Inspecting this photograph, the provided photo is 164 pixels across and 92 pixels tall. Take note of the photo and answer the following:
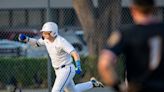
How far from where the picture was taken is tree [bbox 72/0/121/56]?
15742mm

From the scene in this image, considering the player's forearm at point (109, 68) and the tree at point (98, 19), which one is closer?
the player's forearm at point (109, 68)

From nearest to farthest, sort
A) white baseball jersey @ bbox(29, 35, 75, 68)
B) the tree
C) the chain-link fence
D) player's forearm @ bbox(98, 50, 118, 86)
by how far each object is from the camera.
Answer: player's forearm @ bbox(98, 50, 118, 86), white baseball jersey @ bbox(29, 35, 75, 68), the chain-link fence, the tree

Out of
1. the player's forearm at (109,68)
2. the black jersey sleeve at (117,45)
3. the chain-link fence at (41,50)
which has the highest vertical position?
the black jersey sleeve at (117,45)

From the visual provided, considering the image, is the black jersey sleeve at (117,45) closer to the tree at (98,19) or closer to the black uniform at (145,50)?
the black uniform at (145,50)

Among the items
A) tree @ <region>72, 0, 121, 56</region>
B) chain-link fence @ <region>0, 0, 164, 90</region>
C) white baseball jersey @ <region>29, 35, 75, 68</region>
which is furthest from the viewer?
tree @ <region>72, 0, 121, 56</region>

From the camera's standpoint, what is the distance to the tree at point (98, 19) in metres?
15.7

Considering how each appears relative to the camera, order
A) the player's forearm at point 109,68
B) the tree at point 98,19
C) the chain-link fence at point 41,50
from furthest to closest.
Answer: the tree at point 98,19 → the chain-link fence at point 41,50 → the player's forearm at point 109,68

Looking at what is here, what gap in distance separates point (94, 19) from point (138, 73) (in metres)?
10.8

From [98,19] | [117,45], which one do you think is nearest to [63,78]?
[98,19]

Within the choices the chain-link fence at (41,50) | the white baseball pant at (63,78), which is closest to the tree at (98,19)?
the chain-link fence at (41,50)

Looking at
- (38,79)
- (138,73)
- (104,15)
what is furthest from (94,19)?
(138,73)

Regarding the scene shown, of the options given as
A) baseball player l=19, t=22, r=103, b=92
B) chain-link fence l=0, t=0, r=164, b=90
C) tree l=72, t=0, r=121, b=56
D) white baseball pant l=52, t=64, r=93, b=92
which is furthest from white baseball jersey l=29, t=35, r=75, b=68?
tree l=72, t=0, r=121, b=56

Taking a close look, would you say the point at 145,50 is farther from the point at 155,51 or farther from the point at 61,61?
the point at 61,61

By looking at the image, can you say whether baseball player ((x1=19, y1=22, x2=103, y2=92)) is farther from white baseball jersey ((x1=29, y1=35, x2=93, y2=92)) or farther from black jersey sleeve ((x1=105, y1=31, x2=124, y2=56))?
black jersey sleeve ((x1=105, y1=31, x2=124, y2=56))
